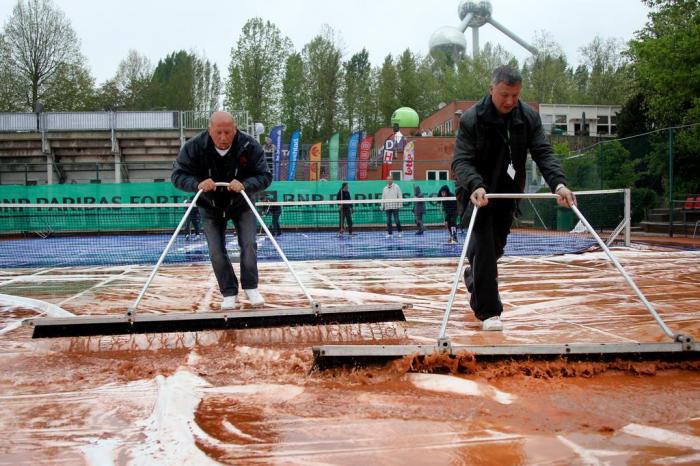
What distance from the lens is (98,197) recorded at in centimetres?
2447

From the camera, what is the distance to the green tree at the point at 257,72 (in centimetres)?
4825

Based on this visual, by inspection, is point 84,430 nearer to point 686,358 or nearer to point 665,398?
point 665,398

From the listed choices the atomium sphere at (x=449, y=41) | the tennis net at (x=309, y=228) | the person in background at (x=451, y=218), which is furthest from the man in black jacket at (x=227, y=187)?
the atomium sphere at (x=449, y=41)

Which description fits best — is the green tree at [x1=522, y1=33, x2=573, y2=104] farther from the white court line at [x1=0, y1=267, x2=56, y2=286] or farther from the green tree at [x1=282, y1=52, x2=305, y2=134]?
the white court line at [x1=0, y1=267, x2=56, y2=286]

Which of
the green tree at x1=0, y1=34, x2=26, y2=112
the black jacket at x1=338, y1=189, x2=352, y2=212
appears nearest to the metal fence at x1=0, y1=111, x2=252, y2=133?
the green tree at x1=0, y1=34, x2=26, y2=112

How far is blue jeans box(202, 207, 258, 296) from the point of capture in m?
5.54

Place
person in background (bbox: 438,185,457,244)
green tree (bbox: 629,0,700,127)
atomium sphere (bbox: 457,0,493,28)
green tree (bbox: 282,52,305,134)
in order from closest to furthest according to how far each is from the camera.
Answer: person in background (bbox: 438,185,457,244)
green tree (bbox: 629,0,700,127)
green tree (bbox: 282,52,305,134)
atomium sphere (bbox: 457,0,493,28)

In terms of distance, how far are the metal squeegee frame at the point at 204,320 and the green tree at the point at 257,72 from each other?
4525 cm

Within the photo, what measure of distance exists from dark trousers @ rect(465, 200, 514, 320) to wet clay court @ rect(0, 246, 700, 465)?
0.75ft

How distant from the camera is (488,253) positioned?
4.52 meters

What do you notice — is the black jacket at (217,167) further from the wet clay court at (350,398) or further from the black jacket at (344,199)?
the black jacket at (344,199)

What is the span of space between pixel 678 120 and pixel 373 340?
25146 mm

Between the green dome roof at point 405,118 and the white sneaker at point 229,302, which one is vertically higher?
the green dome roof at point 405,118

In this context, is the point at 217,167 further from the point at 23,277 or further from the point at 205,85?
the point at 205,85
